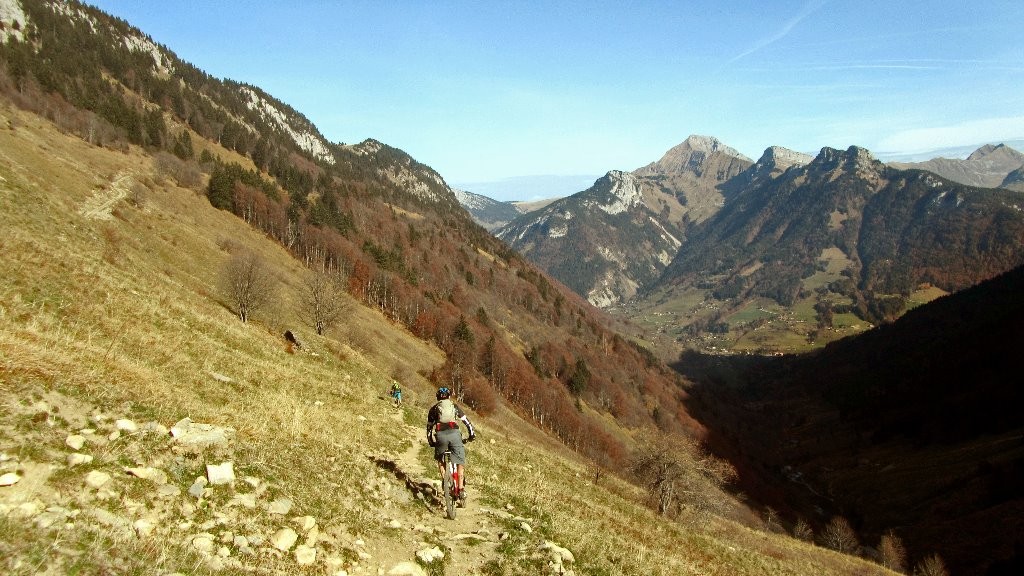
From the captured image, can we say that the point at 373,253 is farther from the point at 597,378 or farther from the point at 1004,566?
the point at 1004,566

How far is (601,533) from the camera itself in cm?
1697

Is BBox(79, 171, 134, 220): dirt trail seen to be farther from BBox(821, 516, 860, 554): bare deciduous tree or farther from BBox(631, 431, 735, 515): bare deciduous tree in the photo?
BBox(821, 516, 860, 554): bare deciduous tree

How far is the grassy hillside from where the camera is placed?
7578 millimetres

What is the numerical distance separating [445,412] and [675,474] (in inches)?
1207

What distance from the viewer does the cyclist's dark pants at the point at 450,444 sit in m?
13.4

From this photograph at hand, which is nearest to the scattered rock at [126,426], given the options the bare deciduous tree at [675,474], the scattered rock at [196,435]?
the scattered rock at [196,435]

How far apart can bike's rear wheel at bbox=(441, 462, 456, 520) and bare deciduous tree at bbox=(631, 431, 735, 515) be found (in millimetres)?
27948

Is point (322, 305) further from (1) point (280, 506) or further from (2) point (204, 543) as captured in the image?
(2) point (204, 543)

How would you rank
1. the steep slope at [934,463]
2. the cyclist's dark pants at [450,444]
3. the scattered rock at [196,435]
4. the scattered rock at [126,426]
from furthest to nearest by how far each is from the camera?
the steep slope at [934,463], the cyclist's dark pants at [450,444], the scattered rock at [196,435], the scattered rock at [126,426]

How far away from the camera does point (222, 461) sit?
10.2m

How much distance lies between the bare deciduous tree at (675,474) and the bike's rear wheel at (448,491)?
2795 cm

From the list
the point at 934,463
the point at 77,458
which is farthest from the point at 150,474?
the point at 934,463

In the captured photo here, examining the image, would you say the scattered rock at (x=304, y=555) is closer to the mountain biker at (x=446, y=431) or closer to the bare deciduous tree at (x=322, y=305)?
the mountain biker at (x=446, y=431)

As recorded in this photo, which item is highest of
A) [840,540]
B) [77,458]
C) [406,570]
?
[77,458]
